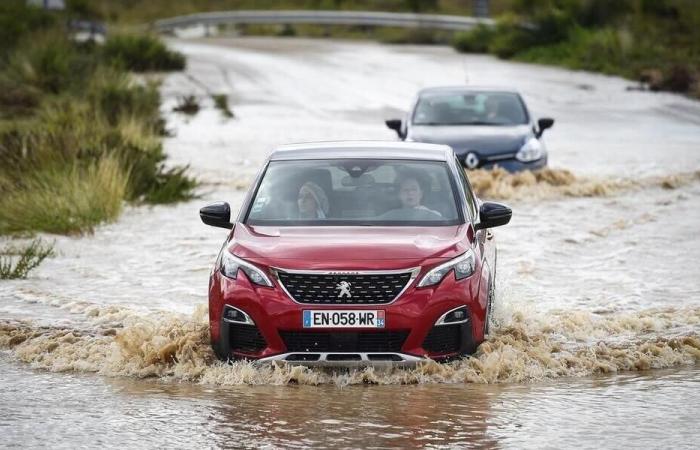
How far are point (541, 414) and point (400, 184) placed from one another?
2.67 metres

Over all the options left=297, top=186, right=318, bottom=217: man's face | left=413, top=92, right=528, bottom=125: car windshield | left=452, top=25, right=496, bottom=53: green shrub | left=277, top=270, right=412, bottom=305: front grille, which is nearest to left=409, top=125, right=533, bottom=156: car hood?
left=413, top=92, right=528, bottom=125: car windshield

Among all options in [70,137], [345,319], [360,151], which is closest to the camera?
[345,319]

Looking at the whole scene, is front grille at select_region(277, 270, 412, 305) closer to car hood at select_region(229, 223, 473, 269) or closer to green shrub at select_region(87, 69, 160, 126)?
car hood at select_region(229, 223, 473, 269)

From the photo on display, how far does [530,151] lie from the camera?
2208cm

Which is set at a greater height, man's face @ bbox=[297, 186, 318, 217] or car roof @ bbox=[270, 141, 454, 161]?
car roof @ bbox=[270, 141, 454, 161]

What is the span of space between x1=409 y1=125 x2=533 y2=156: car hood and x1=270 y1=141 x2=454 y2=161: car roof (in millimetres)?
9108

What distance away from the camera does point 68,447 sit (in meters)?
8.58

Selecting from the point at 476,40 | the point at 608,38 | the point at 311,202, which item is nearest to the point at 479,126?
the point at 311,202

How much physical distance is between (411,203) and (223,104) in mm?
25032

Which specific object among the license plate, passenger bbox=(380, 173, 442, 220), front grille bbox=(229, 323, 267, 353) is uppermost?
passenger bbox=(380, 173, 442, 220)

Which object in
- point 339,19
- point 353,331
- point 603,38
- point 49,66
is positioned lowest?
point 339,19

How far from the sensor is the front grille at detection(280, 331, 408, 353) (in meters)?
10.2

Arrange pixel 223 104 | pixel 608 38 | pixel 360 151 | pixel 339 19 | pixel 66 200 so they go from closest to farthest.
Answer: pixel 360 151, pixel 66 200, pixel 223 104, pixel 608 38, pixel 339 19

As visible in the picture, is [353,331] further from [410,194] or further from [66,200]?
[66,200]
